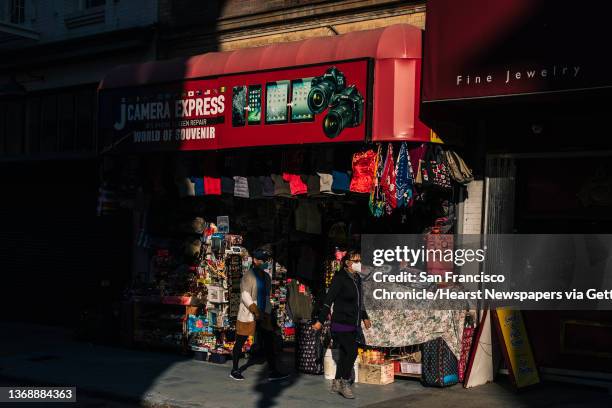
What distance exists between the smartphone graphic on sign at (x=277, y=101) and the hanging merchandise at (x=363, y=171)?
139cm

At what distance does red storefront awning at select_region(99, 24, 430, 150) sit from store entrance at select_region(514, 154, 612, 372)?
1.93 meters

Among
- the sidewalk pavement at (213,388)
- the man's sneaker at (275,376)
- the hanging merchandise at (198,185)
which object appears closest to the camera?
the sidewalk pavement at (213,388)

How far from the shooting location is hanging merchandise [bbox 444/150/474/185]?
1243 centimetres

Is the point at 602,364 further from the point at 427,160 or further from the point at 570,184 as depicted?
the point at 427,160

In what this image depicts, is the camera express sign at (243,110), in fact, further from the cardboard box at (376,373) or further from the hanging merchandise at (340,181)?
the cardboard box at (376,373)

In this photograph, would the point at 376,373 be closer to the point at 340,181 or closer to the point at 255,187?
the point at 340,181

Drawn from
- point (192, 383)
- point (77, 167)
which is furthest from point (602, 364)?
point (77, 167)

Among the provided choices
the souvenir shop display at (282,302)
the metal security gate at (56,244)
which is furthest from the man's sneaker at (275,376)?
the metal security gate at (56,244)

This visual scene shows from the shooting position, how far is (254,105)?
13.2 metres

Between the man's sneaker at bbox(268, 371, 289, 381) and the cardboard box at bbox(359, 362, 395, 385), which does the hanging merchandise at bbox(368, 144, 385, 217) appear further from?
the man's sneaker at bbox(268, 371, 289, 381)

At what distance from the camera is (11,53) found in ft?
64.1

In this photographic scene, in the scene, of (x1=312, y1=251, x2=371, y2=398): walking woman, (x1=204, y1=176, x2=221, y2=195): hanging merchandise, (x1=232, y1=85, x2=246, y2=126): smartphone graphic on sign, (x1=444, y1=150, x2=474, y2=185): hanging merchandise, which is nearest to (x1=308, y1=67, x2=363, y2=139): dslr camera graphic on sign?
(x1=232, y1=85, x2=246, y2=126): smartphone graphic on sign

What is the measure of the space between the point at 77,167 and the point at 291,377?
7.78 metres

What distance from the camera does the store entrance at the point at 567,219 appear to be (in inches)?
467
